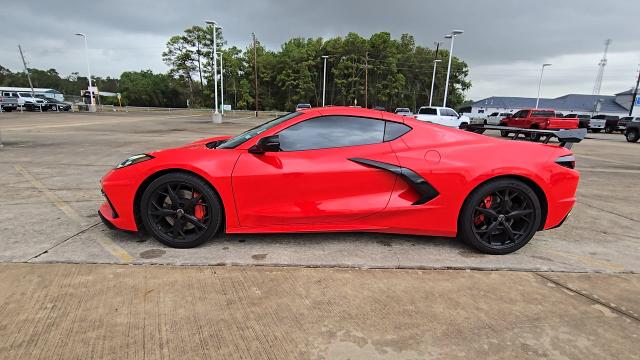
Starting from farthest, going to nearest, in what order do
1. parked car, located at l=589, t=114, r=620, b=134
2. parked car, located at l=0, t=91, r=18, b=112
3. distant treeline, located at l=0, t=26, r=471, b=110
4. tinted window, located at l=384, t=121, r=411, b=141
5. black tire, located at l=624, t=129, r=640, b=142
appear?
distant treeline, located at l=0, t=26, r=471, b=110 < parked car, located at l=0, t=91, r=18, b=112 < parked car, located at l=589, t=114, r=620, b=134 < black tire, located at l=624, t=129, r=640, b=142 < tinted window, located at l=384, t=121, r=411, b=141

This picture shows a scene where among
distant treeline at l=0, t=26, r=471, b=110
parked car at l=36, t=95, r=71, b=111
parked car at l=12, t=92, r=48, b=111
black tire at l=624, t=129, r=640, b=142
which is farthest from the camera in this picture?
distant treeline at l=0, t=26, r=471, b=110

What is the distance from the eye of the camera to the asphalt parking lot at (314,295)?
2154mm

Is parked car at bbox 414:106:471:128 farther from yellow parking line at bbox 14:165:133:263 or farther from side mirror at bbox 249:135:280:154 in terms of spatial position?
side mirror at bbox 249:135:280:154

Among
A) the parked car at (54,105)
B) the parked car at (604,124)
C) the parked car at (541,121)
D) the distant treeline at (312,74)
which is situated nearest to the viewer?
the parked car at (541,121)

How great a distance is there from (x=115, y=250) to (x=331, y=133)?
2225 millimetres

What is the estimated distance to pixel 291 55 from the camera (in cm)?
6975

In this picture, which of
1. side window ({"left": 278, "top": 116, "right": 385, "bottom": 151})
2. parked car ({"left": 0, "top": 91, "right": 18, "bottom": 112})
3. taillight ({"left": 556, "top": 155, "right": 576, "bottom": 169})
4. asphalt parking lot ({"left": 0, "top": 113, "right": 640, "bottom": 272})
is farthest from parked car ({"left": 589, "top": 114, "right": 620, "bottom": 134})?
parked car ({"left": 0, "top": 91, "right": 18, "bottom": 112})

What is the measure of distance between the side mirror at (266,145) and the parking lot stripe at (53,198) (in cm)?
233

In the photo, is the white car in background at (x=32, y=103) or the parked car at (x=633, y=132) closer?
the parked car at (x=633, y=132)

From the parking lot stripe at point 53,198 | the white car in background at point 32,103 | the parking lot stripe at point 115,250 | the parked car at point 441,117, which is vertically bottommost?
the parking lot stripe at point 53,198

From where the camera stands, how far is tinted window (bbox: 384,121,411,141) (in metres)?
3.46

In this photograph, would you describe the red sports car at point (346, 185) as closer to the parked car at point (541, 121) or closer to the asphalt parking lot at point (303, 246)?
the asphalt parking lot at point (303, 246)

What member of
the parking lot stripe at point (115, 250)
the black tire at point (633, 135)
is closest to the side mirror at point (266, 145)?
the parking lot stripe at point (115, 250)

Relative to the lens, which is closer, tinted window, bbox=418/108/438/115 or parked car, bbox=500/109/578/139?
parked car, bbox=500/109/578/139
